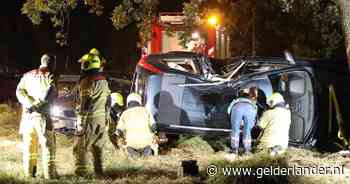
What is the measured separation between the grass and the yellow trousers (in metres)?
0.14

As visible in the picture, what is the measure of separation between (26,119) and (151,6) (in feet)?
19.3

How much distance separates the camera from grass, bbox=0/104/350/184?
6.81m

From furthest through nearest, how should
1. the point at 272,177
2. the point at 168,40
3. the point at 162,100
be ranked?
1. the point at 168,40
2. the point at 162,100
3. the point at 272,177

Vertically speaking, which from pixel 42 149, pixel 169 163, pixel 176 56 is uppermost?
pixel 176 56

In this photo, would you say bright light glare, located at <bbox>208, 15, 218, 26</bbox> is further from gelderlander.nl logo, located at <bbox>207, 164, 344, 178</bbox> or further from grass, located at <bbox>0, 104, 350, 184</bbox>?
gelderlander.nl logo, located at <bbox>207, 164, 344, 178</bbox>

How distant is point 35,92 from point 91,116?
76 cm

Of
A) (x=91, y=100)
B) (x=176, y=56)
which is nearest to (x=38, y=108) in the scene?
(x=91, y=100)

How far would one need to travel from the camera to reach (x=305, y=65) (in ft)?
28.9

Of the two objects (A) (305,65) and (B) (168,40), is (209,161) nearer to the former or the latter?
(A) (305,65)

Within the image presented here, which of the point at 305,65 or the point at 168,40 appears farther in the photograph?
the point at 168,40

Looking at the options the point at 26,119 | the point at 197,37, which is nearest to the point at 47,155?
the point at 26,119

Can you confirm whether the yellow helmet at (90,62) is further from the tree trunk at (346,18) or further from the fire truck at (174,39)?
the fire truck at (174,39)

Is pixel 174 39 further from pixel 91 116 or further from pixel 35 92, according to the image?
pixel 35 92

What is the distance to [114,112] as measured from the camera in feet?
31.8
